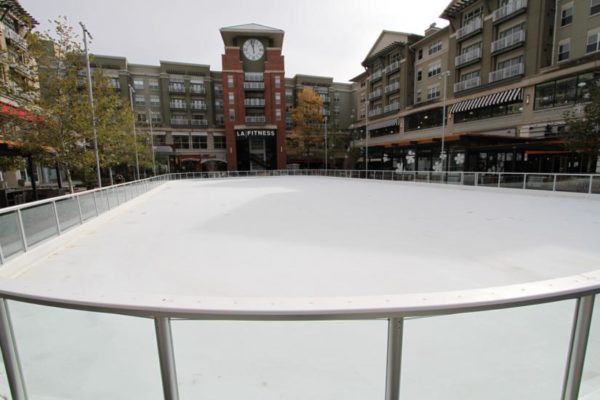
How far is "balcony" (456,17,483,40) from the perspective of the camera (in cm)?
2795

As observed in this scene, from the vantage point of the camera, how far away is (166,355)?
1.24 m

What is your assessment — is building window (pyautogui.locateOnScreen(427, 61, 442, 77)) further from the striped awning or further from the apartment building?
the striped awning

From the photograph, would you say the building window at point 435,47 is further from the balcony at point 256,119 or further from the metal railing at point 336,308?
the metal railing at point 336,308

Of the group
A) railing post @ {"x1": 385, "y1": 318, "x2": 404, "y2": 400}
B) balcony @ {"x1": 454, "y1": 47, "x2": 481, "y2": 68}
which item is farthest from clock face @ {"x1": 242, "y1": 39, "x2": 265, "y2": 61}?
railing post @ {"x1": 385, "y1": 318, "x2": 404, "y2": 400}

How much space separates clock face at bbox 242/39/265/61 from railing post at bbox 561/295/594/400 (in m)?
51.0

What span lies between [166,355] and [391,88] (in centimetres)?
4481

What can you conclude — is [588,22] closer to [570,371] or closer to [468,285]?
[468,285]

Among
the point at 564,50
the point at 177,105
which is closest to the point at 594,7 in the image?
the point at 564,50

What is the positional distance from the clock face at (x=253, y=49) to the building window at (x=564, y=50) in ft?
122

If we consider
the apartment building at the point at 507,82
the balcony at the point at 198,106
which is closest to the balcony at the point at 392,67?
the apartment building at the point at 507,82

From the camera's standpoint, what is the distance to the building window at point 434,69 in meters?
33.7

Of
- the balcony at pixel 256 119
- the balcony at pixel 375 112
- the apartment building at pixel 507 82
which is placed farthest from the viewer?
the balcony at pixel 256 119

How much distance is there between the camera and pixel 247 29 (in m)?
43.8

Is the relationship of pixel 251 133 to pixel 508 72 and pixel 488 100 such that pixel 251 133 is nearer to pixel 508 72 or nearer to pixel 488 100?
pixel 488 100
